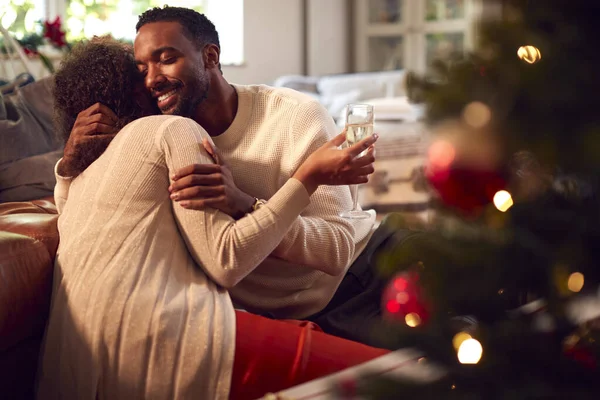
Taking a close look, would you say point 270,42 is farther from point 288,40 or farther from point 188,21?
point 188,21

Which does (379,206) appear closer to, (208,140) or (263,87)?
(263,87)

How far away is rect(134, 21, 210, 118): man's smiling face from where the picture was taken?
1.65m

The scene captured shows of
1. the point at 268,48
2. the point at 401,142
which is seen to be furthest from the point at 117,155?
the point at 268,48

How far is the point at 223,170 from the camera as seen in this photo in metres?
1.41

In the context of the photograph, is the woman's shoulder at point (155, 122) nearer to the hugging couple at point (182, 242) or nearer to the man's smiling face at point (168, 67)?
the hugging couple at point (182, 242)

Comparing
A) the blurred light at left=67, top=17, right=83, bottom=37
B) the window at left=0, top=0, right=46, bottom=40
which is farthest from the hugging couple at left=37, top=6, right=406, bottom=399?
the blurred light at left=67, top=17, right=83, bottom=37

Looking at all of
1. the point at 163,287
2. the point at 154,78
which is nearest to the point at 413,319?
the point at 163,287

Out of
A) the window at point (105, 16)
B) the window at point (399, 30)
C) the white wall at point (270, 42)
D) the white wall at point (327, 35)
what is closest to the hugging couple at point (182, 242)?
the window at point (105, 16)

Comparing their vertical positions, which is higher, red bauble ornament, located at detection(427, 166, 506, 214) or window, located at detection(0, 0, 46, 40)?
window, located at detection(0, 0, 46, 40)

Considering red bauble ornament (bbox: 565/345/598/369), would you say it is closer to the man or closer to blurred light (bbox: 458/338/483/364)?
blurred light (bbox: 458/338/483/364)

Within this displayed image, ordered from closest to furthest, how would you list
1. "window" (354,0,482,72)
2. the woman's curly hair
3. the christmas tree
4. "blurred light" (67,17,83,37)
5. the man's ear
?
the christmas tree < the woman's curly hair < the man's ear < "blurred light" (67,17,83,37) < "window" (354,0,482,72)

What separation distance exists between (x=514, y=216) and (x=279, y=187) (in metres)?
1.08

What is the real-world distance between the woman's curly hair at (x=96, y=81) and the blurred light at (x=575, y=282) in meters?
1.13

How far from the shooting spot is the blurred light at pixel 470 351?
0.65 meters
